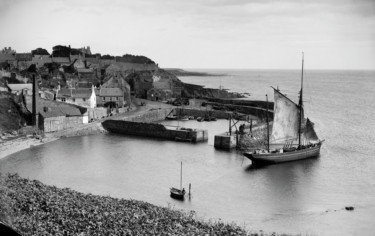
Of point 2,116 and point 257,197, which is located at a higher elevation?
point 2,116

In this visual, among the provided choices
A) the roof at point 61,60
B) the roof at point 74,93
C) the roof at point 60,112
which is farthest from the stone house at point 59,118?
the roof at point 61,60

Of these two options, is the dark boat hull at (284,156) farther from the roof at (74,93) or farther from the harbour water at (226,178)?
the roof at (74,93)

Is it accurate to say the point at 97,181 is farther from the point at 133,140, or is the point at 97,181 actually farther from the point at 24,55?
the point at 24,55

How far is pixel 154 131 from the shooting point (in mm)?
48719

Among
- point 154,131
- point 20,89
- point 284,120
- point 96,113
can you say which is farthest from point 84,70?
point 284,120

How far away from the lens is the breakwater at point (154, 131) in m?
45.7

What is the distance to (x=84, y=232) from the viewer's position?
16406mm

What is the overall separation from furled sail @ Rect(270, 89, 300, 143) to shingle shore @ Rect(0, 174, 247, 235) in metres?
22.2

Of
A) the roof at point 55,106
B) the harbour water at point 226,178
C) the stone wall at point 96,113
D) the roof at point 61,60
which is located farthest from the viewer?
the roof at point 61,60

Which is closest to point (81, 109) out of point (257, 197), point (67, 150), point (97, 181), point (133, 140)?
point (133, 140)

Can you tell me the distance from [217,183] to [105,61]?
7666 cm

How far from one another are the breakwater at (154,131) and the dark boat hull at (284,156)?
9824 millimetres

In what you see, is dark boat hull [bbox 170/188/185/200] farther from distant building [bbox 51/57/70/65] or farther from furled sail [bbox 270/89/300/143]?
distant building [bbox 51/57/70/65]

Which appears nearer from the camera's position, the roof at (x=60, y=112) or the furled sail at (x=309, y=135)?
the furled sail at (x=309, y=135)
